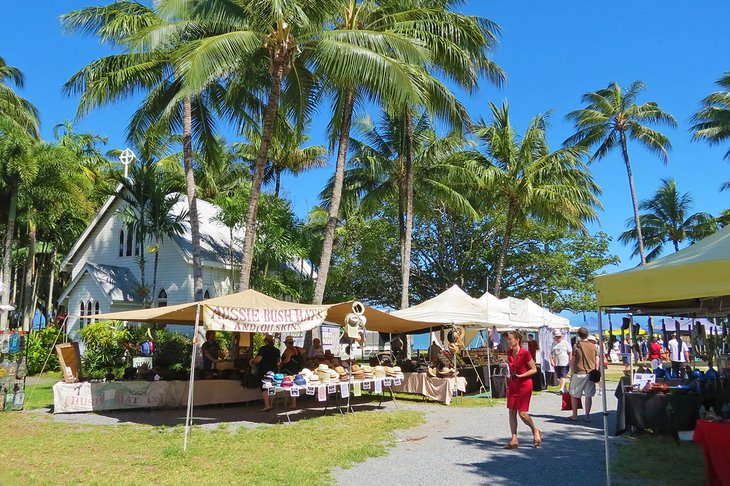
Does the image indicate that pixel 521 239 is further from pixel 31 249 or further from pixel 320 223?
pixel 31 249

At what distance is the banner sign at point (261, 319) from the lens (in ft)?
31.4

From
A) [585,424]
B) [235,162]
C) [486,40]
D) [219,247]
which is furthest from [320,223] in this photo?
[585,424]

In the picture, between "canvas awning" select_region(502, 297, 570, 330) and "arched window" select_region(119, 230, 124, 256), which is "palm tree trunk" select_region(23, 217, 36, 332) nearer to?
"arched window" select_region(119, 230, 124, 256)

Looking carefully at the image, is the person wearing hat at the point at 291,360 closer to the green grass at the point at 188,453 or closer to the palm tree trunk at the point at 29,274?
the green grass at the point at 188,453

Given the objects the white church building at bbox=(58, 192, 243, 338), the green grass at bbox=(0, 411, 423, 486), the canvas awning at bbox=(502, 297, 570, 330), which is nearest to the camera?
the green grass at bbox=(0, 411, 423, 486)

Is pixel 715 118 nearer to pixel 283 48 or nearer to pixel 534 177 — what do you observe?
pixel 534 177

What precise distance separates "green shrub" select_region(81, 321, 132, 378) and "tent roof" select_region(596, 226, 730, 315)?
15395 mm

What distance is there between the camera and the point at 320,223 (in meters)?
35.5

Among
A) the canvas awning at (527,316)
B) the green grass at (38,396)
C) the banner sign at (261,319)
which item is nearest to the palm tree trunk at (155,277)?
the green grass at (38,396)

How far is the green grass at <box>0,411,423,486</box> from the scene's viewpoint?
6.71 metres

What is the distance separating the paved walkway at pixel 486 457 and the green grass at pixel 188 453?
42 centimetres

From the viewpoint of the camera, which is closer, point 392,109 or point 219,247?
point 392,109

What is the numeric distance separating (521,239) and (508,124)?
27.3 ft

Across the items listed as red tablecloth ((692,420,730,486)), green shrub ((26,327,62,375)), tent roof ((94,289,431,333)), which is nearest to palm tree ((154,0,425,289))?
tent roof ((94,289,431,333))
